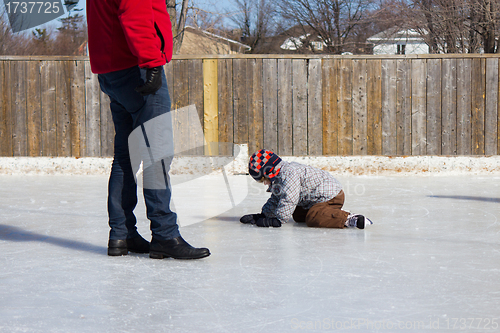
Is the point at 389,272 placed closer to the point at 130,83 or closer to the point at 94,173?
the point at 130,83

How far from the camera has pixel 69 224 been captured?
317cm

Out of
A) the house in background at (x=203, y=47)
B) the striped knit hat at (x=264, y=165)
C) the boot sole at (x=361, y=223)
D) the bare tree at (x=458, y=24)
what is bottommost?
the boot sole at (x=361, y=223)

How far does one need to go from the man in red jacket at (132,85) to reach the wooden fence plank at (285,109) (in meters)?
4.18

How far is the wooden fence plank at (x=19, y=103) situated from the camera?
6461 mm

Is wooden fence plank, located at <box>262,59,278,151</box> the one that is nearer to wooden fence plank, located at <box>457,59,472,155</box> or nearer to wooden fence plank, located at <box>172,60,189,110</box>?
wooden fence plank, located at <box>172,60,189,110</box>

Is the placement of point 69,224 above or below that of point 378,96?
below

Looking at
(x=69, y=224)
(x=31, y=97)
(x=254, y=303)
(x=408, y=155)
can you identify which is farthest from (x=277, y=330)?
(x=31, y=97)

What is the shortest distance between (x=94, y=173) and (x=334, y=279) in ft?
16.7

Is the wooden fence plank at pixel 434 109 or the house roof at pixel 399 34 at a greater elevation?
the house roof at pixel 399 34

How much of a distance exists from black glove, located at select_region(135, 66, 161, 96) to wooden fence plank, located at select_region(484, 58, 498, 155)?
17.9 ft

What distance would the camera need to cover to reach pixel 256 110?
6.39m

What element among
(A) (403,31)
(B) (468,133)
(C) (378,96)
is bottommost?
(B) (468,133)

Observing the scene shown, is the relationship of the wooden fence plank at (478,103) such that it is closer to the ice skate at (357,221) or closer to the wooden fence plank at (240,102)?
the wooden fence plank at (240,102)

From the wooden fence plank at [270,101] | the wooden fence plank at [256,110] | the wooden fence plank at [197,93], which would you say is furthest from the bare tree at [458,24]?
the wooden fence plank at [197,93]
